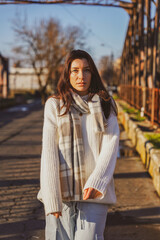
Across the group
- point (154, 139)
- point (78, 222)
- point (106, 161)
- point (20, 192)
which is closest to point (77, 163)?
point (106, 161)

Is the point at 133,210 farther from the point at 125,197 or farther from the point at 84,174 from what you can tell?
the point at 84,174

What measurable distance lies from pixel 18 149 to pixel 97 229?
24.1 feet

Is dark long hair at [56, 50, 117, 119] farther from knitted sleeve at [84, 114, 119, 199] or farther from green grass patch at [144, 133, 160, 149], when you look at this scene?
green grass patch at [144, 133, 160, 149]

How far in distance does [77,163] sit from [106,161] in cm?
19

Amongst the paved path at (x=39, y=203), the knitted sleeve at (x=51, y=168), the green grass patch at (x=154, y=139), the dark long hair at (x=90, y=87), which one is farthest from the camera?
the green grass patch at (x=154, y=139)

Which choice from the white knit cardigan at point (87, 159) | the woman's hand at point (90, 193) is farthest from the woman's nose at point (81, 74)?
the woman's hand at point (90, 193)

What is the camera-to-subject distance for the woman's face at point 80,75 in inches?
101

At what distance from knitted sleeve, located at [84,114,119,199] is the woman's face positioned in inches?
10.8

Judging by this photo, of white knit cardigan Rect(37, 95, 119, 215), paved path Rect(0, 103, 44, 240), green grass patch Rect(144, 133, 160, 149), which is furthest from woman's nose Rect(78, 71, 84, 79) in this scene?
green grass patch Rect(144, 133, 160, 149)

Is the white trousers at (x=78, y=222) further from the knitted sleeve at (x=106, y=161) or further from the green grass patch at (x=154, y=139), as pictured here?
the green grass patch at (x=154, y=139)

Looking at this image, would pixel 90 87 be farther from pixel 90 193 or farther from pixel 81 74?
pixel 90 193

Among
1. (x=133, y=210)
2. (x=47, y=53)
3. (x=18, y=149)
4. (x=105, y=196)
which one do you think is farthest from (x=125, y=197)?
(x=47, y=53)

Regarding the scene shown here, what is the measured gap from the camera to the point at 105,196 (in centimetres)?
245

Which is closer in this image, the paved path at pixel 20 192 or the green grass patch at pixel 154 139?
the paved path at pixel 20 192
